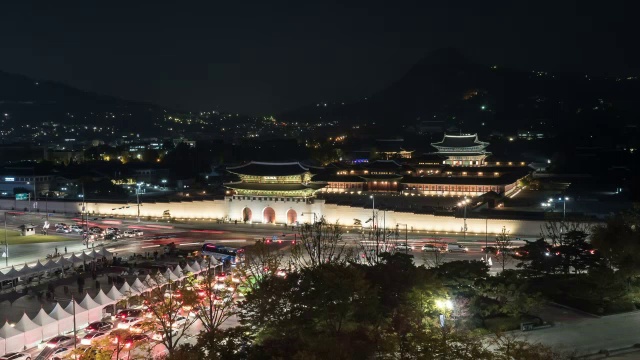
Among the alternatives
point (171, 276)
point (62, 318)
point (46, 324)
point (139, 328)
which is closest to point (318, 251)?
point (171, 276)

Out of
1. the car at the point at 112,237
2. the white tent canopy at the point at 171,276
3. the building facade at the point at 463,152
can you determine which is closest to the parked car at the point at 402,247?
the white tent canopy at the point at 171,276

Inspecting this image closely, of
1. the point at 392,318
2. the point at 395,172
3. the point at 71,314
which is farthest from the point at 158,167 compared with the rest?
the point at 392,318

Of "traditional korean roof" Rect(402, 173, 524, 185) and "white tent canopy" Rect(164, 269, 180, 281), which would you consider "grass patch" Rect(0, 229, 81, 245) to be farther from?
"traditional korean roof" Rect(402, 173, 524, 185)

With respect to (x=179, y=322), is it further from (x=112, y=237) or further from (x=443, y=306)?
(x=112, y=237)

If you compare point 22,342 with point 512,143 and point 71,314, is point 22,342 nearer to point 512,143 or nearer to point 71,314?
point 71,314

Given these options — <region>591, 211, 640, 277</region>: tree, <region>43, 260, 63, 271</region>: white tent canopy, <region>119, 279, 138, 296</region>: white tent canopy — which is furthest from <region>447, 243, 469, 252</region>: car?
<region>43, 260, 63, 271</region>: white tent canopy

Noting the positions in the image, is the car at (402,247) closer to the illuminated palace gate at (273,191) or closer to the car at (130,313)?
the illuminated palace gate at (273,191)

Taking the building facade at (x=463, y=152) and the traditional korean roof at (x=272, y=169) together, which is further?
the building facade at (x=463, y=152)
